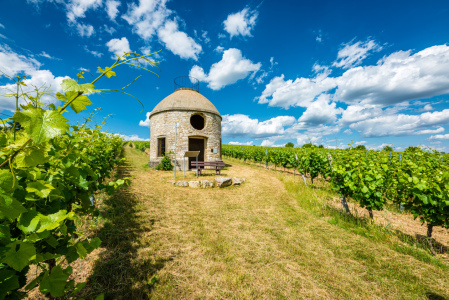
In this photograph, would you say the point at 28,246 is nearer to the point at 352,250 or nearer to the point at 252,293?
the point at 252,293

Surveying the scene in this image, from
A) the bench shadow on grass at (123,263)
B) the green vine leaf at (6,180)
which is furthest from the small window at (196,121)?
the green vine leaf at (6,180)

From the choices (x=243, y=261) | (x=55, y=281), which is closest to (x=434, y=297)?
(x=243, y=261)

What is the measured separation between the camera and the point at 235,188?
8.07 meters

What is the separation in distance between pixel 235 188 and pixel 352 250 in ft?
16.2

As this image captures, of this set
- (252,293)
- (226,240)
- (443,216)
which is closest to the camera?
(252,293)

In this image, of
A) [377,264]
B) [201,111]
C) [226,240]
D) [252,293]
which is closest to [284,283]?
[252,293]

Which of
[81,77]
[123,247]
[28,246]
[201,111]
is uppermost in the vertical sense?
[201,111]

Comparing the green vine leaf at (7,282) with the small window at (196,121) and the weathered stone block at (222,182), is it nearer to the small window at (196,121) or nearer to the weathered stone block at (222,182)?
the weathered stone block at (222,182)

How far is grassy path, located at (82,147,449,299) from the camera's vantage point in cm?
249

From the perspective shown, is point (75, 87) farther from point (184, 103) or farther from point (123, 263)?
point (184, 103)

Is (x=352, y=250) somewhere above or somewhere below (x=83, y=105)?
below

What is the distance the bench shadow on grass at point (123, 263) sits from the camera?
7.51 ft

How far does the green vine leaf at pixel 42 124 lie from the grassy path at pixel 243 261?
1.25 metres

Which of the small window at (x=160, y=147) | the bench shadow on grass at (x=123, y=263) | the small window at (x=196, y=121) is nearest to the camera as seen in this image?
the bench shadow on grass at (x=123, y=263)
